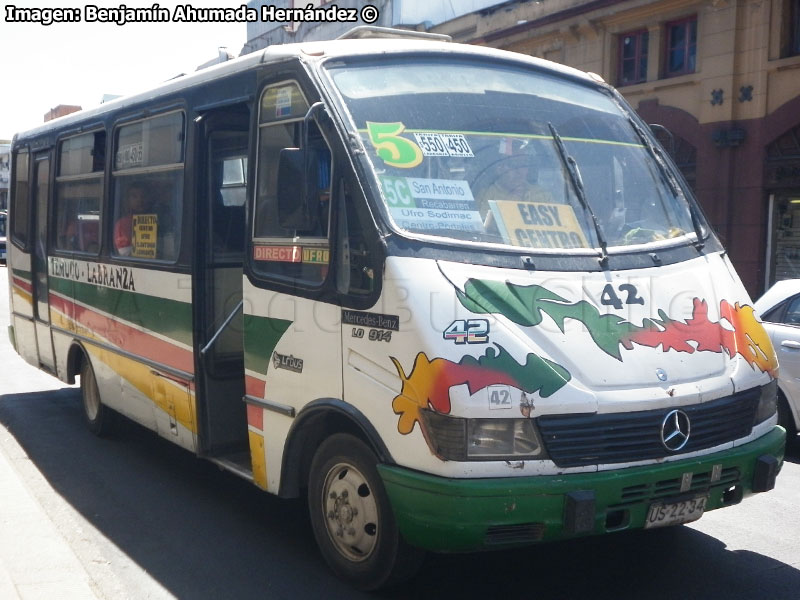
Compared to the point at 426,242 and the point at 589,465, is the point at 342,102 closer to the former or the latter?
the point at 426,242

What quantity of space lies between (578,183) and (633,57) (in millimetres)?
15470

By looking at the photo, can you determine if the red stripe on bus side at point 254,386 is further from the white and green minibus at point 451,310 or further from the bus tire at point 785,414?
the bus tire at point 785,414

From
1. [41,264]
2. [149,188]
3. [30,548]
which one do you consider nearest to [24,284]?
[41,264]

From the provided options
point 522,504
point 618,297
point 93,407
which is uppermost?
point 618,297

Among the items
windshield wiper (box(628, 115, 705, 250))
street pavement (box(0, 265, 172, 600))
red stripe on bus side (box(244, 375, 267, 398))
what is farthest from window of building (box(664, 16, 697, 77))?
red stripe on bus side (box(244, 375, 267, 398))

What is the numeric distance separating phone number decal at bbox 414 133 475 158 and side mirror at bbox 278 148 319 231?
566 mm

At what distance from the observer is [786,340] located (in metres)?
8.12

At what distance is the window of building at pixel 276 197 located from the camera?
499cm

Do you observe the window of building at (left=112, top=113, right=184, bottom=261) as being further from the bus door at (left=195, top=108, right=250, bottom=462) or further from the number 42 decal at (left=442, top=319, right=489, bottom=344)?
the number 42 decal at (left=442, top=319, right=489, bottom=344)

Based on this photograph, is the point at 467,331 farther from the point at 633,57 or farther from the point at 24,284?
the point at 633,57

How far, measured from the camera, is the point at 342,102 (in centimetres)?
504

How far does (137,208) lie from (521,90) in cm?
341

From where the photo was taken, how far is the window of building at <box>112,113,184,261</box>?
6809 mm

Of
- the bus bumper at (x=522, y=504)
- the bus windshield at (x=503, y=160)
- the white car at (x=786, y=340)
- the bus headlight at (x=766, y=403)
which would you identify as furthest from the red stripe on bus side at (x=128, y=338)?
the white car at (x=786, y=340)
